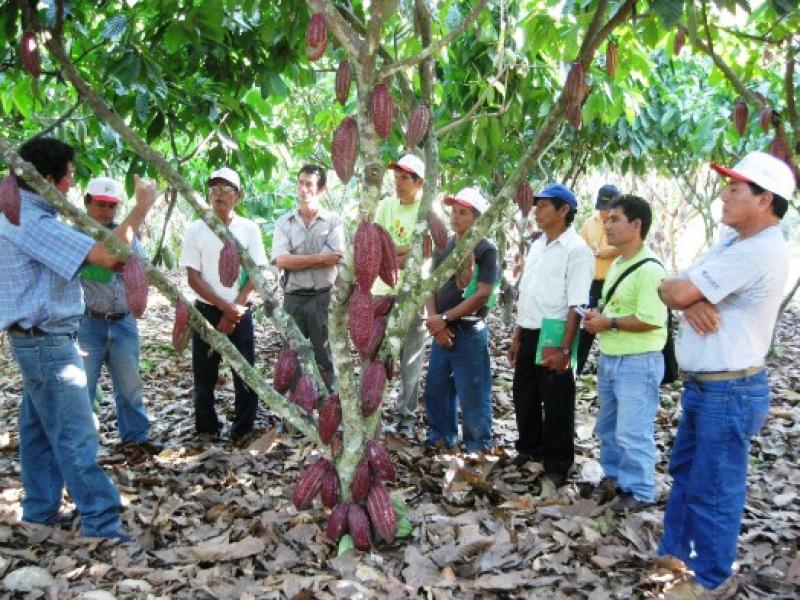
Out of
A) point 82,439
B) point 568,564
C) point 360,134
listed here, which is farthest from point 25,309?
point 568,564

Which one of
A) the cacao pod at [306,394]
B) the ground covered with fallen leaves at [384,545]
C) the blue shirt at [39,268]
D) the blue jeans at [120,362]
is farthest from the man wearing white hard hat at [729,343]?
the blue jeans at [120,362]

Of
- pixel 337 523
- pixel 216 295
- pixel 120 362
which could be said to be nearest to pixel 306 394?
pixel 337 523

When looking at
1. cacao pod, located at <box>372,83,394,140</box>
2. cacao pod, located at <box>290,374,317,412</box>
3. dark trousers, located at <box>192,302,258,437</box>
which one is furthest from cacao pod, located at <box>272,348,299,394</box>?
dark trousers, located at <box>192,302,258,437</box>

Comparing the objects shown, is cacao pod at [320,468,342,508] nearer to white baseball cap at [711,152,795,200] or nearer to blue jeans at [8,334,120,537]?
blue jeans at [8,334,120,537]

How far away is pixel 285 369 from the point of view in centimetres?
230

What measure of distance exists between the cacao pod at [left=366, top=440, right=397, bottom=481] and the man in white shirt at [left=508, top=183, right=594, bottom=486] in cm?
111

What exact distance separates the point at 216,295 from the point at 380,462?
167 centimetres

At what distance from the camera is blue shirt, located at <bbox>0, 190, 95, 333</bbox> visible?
228cm

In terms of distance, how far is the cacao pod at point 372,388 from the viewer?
2125mm

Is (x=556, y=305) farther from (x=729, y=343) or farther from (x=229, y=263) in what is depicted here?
(x=229, y=263)

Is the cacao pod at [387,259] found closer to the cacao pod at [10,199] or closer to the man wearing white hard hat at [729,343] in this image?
the man wearing white hard hat at [729,343]

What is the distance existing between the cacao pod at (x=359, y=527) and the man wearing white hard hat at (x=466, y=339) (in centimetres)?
129

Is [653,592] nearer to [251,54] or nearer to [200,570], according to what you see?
[200,570]

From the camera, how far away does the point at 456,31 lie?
77.7 inches
